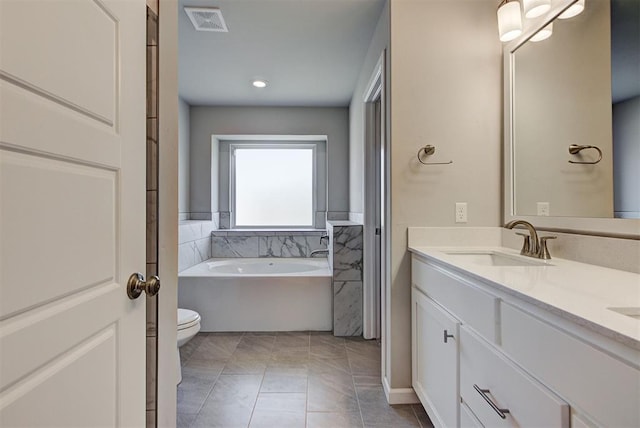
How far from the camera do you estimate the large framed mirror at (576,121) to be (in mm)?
1179

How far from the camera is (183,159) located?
3.73 m

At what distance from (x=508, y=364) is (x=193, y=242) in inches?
121

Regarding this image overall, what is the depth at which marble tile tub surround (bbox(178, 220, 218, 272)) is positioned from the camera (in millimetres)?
3150

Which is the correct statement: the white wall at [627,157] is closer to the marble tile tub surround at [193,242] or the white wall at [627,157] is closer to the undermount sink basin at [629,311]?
the undermount sink basin at [629,311]

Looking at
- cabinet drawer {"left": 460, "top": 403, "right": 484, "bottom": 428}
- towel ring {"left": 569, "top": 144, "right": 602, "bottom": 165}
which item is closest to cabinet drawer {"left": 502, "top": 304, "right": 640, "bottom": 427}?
cabinet drawer {"left": 460, "top": 403, "right": 484, "bottom": 428}

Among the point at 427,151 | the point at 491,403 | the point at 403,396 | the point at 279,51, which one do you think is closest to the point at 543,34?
the point at 427,151

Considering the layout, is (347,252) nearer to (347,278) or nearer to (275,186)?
(347,278)

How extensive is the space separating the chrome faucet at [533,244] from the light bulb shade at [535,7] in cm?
100

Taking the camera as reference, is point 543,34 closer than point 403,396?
Yes
